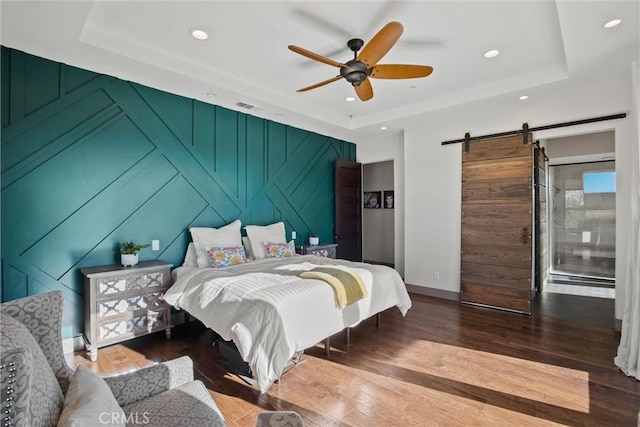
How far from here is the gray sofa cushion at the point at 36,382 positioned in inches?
32.2

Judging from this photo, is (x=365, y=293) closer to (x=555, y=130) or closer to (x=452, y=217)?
(x=452, y=217)

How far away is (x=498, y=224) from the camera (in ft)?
14.0

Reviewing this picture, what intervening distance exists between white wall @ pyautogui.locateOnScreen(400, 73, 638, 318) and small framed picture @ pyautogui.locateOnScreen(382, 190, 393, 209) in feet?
5.48

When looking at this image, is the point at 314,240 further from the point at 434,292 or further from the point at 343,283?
the point at 343,283

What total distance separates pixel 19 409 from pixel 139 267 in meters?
2.67

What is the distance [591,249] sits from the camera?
20.0ft

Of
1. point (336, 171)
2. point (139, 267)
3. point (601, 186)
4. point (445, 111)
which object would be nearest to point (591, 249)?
point (601, 186)

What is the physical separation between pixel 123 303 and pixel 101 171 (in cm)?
138

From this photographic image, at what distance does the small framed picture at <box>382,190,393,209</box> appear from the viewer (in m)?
7.25

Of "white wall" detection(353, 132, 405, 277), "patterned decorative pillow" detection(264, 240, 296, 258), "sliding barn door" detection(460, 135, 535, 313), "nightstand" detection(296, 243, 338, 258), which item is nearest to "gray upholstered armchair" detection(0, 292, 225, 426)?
"patterned decorative pillow" detection(264, 240, 296, 258)

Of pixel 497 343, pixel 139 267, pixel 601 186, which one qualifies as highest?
pixel 601 186

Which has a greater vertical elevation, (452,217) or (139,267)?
(452,217)

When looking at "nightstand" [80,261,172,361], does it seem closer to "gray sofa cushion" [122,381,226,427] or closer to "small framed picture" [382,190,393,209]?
"gray sofa cushion" [122,381,226,427]

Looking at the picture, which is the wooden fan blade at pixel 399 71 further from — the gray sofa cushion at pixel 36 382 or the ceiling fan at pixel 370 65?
the gray sofa cushion at pixel 36 382
